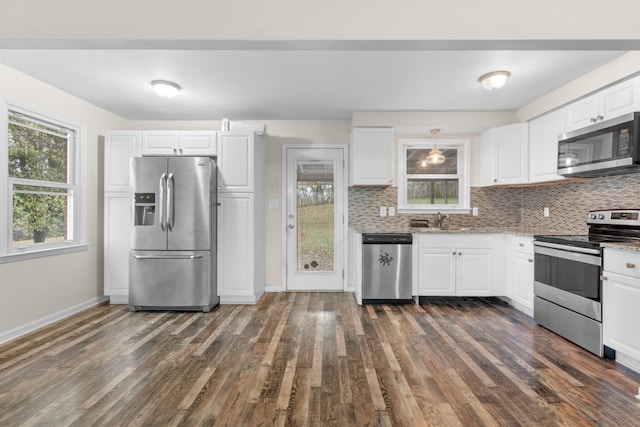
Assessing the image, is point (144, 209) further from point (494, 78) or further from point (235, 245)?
point (494, 78)

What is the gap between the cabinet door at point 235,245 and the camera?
391 cm

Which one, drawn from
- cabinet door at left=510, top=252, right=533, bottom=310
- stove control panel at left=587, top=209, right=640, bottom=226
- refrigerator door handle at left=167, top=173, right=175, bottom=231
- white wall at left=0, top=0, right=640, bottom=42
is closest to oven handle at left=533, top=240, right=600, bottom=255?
cabinet door at left=510, top=252, right=533, bottom=310

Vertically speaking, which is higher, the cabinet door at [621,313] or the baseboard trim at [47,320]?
the cabinet door at [621,313]

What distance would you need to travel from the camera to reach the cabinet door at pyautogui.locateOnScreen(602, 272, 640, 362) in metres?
2.22

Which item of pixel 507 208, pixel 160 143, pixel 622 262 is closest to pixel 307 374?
pixel 622 262

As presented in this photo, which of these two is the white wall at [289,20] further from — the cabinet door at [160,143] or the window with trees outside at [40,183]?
the cabinet door at [160,143]

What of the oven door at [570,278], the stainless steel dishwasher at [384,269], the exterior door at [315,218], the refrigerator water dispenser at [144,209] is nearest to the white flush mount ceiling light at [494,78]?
the oven door at [570,278]

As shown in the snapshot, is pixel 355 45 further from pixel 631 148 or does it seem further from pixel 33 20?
pixel 631 148

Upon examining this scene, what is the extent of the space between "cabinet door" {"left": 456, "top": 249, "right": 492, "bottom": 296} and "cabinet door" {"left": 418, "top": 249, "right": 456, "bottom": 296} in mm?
80

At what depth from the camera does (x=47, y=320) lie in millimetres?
3238

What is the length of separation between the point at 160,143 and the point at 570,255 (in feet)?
14.0

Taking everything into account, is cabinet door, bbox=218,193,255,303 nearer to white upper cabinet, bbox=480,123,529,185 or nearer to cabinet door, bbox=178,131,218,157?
cabinet door, bbox=178,131,218,157

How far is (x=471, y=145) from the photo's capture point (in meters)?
4.55

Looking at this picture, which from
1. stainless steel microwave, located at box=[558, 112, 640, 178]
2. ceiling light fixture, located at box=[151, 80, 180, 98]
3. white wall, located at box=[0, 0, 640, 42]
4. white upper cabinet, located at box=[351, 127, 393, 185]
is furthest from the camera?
white upper cabinet, located at box=[351, 127, 393, 185]
